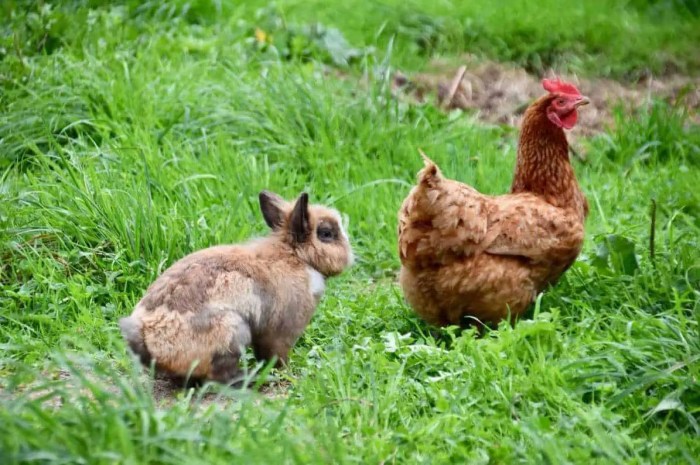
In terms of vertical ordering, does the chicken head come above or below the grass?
above

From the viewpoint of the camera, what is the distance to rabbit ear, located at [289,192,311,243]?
17.9 feet

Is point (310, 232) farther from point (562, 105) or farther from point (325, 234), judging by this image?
point (562, 105)

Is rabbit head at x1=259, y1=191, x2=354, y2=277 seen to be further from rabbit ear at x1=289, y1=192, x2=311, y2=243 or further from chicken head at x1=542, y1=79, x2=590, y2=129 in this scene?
chicken head at x1=542, y1=79, x2=590, y2=129

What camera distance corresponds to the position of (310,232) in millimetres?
5605

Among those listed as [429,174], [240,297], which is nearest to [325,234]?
[429,174]

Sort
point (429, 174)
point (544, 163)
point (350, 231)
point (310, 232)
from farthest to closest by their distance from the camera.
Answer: point (350, 231) < point (544, 163) < point (310, 232) < point (429, 174)

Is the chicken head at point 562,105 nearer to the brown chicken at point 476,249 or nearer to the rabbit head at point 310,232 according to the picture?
the brown chicken at point 476,249

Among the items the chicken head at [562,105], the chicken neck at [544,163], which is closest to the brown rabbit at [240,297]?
the chicken neck at [544,163]

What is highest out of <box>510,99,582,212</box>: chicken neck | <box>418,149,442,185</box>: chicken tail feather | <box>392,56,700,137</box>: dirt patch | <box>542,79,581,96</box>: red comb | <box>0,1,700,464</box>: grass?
<box>542,79,581,96</box>: red comb

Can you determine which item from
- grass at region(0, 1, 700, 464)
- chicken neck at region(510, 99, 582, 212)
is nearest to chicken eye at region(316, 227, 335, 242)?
grass at region(0, 1, 700, 464)

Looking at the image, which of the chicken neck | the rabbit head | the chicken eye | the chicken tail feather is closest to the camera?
the chicken tail feather

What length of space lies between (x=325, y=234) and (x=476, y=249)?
2.56 ft

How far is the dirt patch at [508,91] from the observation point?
363 inches

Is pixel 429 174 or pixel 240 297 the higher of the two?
pixel 429 174
